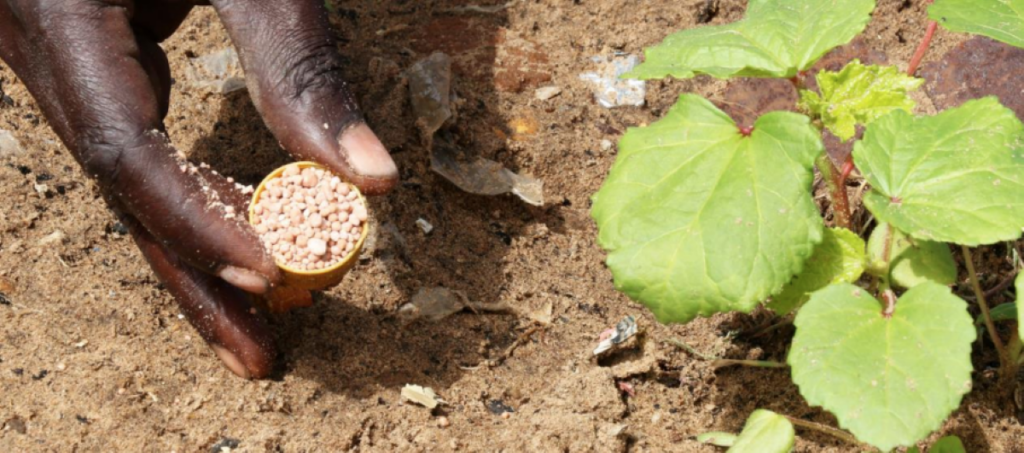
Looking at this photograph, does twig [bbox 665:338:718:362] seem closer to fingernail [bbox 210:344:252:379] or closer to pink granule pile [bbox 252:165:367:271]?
pink granule pile [bbox 252:165:367:271]

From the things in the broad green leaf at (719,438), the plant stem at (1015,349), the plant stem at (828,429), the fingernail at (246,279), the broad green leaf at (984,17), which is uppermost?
the broad green leaf at (984,17)

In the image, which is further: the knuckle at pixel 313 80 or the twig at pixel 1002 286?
the twig at pixel 1002 286

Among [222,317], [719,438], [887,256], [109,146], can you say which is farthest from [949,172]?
[109,146]

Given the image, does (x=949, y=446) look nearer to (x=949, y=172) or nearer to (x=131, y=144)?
(x=949, y=172)

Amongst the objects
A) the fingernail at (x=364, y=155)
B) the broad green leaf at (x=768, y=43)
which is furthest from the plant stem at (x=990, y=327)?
the fingernail at (x=364, y=155)

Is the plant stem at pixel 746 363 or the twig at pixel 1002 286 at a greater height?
the twig at pixel 1002 286

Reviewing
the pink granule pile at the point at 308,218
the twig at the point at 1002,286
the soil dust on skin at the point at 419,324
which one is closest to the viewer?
the pink granule pile at the point at 308,218

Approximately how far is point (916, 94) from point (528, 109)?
112 centimetres

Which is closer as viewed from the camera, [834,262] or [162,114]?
[834,262]

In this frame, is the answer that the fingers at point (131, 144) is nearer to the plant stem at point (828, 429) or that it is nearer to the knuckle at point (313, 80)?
the knuckle at point (313, 80)

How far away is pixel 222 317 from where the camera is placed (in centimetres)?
231

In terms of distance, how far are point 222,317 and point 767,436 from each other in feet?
4.11

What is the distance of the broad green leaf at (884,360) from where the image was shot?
1674mm

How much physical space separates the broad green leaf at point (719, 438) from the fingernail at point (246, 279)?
3.25 feet
